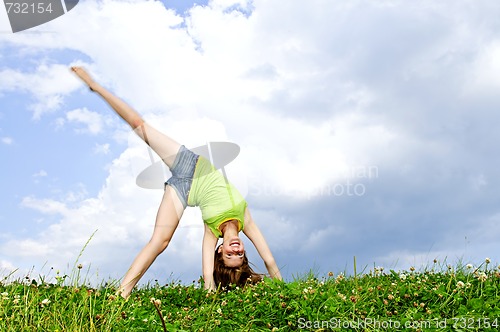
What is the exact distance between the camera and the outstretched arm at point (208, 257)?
11.0 m

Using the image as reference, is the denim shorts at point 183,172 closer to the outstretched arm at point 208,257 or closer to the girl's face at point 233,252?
the outstretched arm at point 208,257

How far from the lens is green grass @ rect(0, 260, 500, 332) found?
6926mm

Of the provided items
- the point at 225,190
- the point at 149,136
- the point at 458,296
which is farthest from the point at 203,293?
the point at 458,296

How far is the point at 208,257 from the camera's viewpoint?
1115cm

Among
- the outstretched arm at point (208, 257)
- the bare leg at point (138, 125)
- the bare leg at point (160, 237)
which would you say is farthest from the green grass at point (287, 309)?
the bare leg at point (138, 125)

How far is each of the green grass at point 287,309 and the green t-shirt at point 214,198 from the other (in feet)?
7.62

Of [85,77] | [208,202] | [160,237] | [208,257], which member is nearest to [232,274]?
[208,257]

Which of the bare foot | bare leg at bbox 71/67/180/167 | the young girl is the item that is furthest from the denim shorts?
the bare foot

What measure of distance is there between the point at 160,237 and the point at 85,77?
3292mm

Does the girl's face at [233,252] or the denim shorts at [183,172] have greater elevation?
the denim shorts at [183,172]

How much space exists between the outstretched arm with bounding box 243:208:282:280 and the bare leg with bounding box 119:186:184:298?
1.39 metres

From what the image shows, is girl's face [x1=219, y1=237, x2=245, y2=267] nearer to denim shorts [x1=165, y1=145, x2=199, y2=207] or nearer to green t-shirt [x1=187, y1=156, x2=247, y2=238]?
green t-shirt [x1=187, y1=156, x2=247, y2=238]

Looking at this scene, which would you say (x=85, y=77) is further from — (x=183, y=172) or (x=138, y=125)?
(x=183, y=172)

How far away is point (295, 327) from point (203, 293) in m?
3.61
